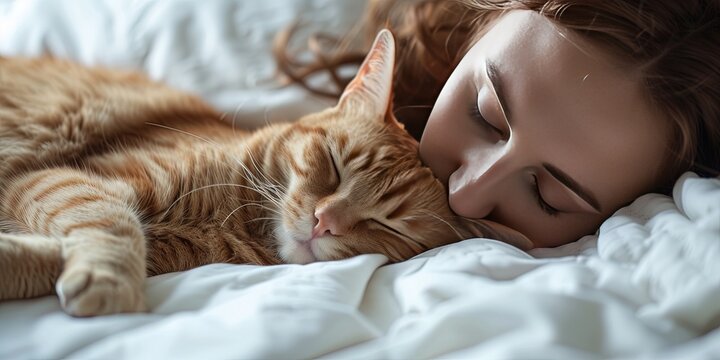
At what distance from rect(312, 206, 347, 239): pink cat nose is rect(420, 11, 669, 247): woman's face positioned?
0.25 metres

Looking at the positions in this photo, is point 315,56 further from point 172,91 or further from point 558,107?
point 558,107

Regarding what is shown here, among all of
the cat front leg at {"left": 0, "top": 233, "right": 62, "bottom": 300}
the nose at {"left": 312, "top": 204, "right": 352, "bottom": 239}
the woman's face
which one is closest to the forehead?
the woman's face

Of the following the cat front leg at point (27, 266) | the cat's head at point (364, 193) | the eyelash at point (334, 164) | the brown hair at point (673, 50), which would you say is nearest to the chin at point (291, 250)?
the cat's head at point (364, 193)

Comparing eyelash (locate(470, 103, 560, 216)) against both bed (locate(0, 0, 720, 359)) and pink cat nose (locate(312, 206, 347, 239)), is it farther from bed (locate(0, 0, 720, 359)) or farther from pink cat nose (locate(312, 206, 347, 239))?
pink cat nose (locate(312, 206, 347, 239))

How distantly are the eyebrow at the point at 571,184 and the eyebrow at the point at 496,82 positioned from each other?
0.13 m

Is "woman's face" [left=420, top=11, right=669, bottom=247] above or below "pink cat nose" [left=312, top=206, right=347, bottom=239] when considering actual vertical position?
above

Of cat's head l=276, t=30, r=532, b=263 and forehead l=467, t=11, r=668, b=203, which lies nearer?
forehead l=467, t=11, r=668, b=203

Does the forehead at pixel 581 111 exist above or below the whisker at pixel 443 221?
above

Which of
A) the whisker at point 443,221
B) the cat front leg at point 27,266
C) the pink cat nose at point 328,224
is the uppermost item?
the cat front leg at point 27,266

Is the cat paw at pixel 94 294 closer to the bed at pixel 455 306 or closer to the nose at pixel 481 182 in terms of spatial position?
the bed at pixel 455 306

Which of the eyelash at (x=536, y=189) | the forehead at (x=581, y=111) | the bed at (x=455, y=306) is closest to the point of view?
the bed at (x=455, y=306)

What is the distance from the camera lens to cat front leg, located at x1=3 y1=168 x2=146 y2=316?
37.8 inches

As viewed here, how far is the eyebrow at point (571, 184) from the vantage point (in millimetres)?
1221

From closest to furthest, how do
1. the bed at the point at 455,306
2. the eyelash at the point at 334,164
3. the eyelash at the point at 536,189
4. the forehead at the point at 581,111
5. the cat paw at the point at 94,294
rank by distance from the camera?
the bed at the point at 455,306 < the cat paw at the point at 94,294 < the forehead at the point at 581,111 < the eyelash at the point at 536,189 < the eyelash at the point at 334,164
